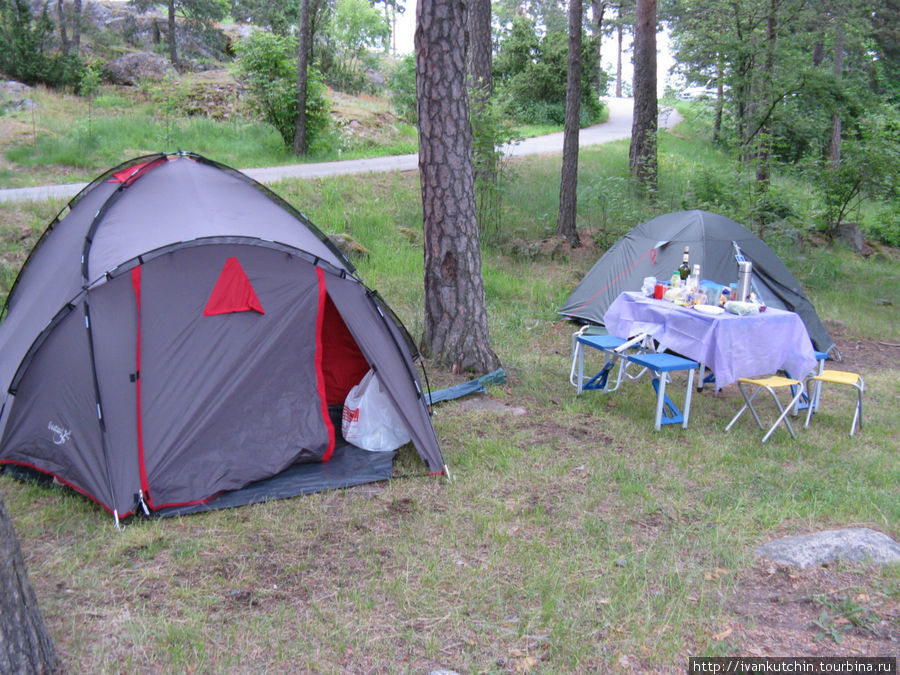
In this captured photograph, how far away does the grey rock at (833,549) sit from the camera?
11.9ft

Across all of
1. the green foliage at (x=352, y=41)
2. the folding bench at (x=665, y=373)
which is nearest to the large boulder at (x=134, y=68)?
the green foliage at (x=352, y=41)

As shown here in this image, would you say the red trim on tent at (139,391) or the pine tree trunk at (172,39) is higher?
the pine tree trunk at (172,39)

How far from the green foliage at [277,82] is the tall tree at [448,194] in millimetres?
8357

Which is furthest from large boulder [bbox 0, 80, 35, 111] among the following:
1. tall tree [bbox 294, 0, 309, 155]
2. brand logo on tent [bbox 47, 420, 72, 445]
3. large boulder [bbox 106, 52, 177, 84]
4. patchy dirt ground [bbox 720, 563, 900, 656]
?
patchy dirt ground [bbox 720, 563, 900, 656]

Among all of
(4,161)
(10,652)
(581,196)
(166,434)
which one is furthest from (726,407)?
(4,161)

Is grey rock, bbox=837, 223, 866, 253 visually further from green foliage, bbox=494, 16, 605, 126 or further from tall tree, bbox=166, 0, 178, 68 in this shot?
tall tree, bbox=166, 0, 178, 68

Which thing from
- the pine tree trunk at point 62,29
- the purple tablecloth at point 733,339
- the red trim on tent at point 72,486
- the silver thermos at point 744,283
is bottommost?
the red trim on tent at point 72,486

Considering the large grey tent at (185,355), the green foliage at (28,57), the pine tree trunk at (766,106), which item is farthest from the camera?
the green foliage at (28,57)

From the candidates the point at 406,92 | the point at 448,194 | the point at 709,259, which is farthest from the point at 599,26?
the point at 448,194

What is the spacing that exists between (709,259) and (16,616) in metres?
7.14

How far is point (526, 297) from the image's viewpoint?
9.60m

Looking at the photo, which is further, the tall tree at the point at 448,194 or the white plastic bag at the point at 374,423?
the tall tree at the point at 448,194

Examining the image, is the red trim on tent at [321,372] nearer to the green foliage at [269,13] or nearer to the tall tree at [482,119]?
the tall tree at [482,119]

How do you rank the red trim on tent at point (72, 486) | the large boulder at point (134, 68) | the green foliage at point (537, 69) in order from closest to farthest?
the red trim on tent at point (72, 486) → the large boulder at point (134, 68) → the green foliage at point (537, 69)
